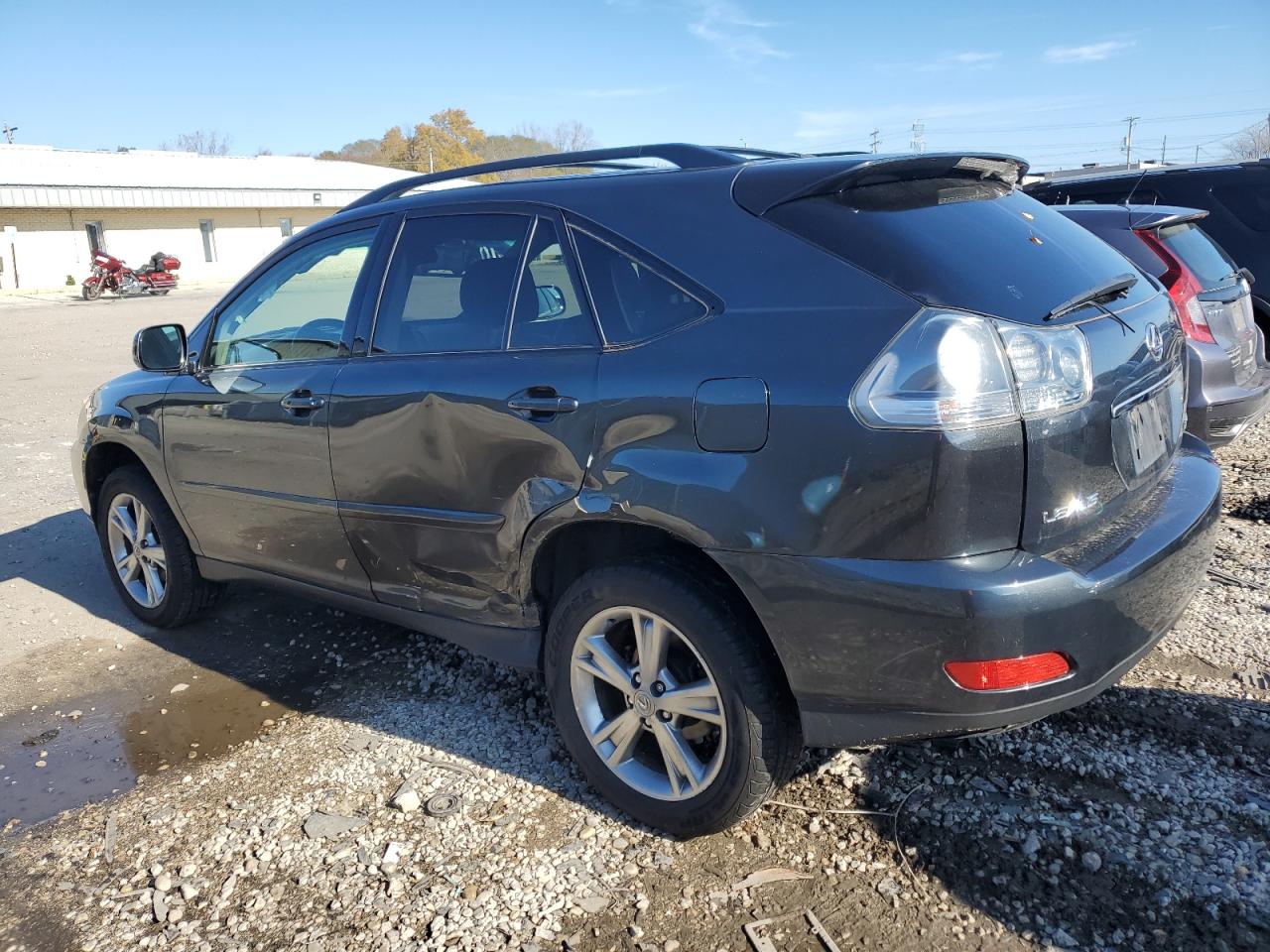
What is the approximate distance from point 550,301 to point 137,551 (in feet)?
9.37

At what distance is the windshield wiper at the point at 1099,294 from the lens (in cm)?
242

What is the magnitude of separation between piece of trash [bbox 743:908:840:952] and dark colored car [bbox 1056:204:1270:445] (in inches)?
143

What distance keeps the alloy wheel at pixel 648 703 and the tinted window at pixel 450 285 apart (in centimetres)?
99

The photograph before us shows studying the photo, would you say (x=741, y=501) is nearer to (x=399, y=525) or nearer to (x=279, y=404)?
(x=399, y=525)

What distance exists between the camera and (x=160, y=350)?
13.9 ft

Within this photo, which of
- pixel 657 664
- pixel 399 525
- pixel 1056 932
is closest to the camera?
pixel 1056 932

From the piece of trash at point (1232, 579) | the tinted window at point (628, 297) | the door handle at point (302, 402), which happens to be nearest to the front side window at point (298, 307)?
the door handle at point (302, 402)

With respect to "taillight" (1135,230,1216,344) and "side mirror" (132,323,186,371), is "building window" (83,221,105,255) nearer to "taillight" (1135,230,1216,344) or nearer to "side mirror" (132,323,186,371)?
"side mirror" (132,323,186,371)

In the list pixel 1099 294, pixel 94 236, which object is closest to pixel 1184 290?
pixel 1099 294

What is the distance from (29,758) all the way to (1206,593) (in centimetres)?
476

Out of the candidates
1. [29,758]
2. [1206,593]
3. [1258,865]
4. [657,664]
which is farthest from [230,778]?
[1206,593]

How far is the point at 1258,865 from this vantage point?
251cm

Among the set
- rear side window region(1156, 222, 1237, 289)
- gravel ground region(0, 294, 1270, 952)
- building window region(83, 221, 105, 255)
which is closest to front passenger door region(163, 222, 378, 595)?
gravel ground region(0, 294, 1270, 952)

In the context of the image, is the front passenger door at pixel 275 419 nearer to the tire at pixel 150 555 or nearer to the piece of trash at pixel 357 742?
the tire at pixel 150 555
